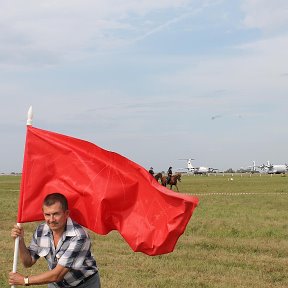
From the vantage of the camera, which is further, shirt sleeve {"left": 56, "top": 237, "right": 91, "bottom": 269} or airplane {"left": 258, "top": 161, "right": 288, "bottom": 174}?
airplane {"left": 258, "top": 161, "right": 288, "bottom": 174}

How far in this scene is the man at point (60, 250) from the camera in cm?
478

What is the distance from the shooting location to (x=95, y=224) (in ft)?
17.8

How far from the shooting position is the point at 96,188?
5.46m

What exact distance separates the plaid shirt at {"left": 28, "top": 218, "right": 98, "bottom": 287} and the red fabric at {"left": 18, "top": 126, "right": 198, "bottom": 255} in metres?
0.44

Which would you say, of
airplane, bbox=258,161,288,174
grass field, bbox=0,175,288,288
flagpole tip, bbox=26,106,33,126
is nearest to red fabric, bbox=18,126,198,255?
flagpole tip, bbox=26,106,33,126

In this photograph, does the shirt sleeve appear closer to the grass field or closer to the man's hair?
the man's hair

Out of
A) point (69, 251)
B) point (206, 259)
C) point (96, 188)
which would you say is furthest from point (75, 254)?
point (206, 259)

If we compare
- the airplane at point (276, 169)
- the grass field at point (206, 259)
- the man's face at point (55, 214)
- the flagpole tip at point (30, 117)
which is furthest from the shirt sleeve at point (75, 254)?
the airplane at point (276, 169)

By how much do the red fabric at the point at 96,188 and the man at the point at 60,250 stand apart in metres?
Result: 0.45

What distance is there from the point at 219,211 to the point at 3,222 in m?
7.11

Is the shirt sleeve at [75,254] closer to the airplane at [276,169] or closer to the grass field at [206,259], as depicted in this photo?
the grass field at [206,259]

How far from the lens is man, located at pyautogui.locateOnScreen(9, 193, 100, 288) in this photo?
4.78m

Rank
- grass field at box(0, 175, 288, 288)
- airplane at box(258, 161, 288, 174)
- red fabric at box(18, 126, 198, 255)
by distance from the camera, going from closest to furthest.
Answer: red fabric at box(18, 126, 198, 255)
grass field at box(0, 175, 288, 288)
airplane at box(258, 161, 288, 174)

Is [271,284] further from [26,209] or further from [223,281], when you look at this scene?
[26,209]
